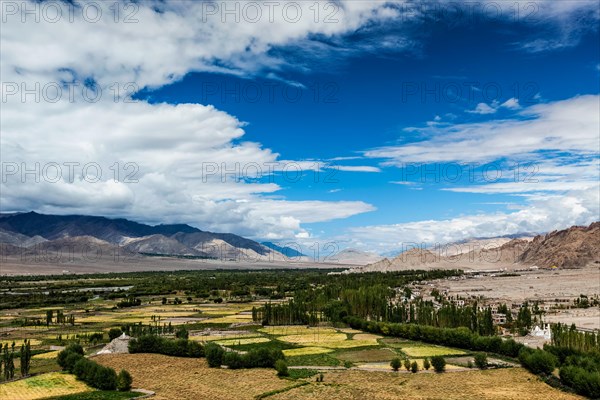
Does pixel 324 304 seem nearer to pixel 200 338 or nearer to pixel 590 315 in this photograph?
pixel 200 338

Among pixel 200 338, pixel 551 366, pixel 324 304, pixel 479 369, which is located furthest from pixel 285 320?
pixel 551 366

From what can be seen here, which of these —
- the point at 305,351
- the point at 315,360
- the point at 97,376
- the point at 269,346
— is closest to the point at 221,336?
the point at 269,346

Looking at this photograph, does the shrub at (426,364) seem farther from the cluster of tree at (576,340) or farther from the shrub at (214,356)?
the shrub at (214,356)

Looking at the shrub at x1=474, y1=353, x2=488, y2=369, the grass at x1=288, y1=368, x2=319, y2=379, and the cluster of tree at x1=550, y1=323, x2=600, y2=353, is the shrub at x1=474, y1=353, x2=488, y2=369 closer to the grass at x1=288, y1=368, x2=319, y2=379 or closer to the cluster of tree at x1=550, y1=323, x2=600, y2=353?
the cluster of tree at x1=550, y1=323, x2=600, y2=353

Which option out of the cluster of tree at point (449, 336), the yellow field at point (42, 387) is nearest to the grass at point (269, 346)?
→ the cluster of tree at point (449, 336)

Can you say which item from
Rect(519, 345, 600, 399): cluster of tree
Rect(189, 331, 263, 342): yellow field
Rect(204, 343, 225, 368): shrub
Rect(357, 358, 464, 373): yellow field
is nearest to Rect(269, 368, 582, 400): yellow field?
Rect(519, 345, 600, 399): cluster of tree

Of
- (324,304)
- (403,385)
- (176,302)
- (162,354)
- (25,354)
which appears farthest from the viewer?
(176,302)
